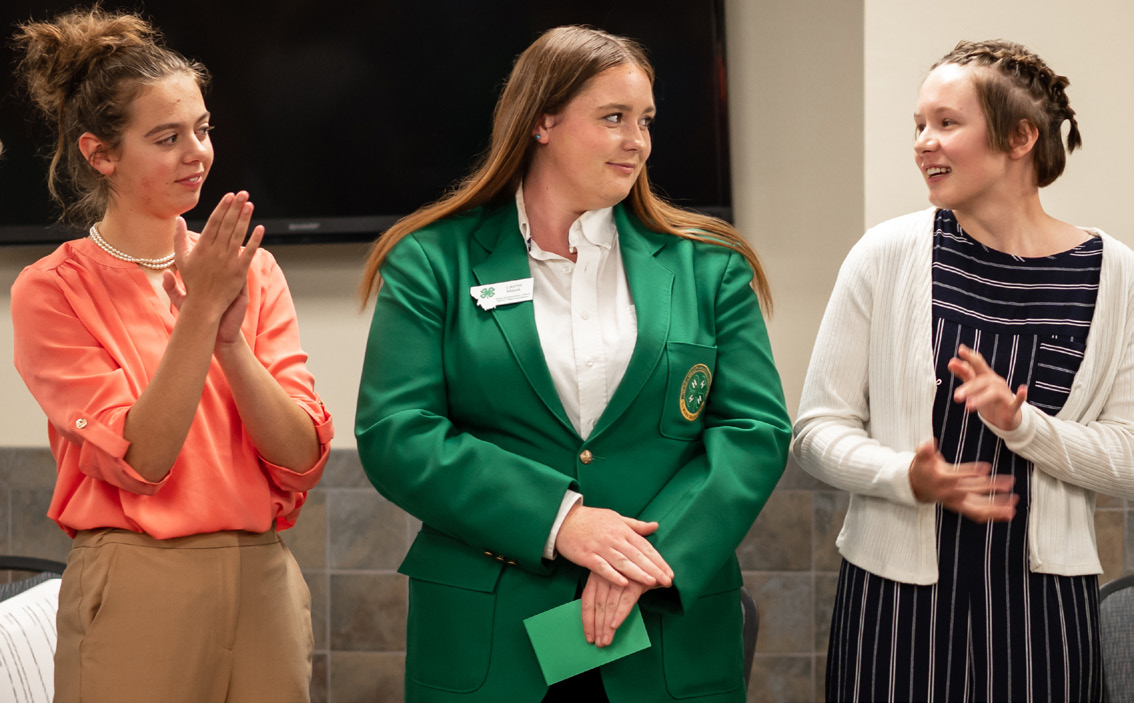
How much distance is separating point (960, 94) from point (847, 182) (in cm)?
138

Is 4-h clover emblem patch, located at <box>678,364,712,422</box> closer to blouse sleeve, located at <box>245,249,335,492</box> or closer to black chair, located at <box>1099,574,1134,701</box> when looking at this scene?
blouse sleeve, located at <box>245,249,335,492</box>

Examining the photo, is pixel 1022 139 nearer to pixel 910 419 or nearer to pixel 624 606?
pixel 910 419

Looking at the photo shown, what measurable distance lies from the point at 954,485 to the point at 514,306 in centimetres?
78

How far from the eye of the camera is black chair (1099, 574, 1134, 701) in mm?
2266

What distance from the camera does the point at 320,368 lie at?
11.9 ft

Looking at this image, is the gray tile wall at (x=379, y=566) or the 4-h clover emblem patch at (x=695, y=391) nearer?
the 4-h clover emblem patch at (x=695, y=391)

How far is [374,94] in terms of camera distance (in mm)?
3492

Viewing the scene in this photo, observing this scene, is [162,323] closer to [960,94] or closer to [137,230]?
[137,230]

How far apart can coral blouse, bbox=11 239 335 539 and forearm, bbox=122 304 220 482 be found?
28 millimetres

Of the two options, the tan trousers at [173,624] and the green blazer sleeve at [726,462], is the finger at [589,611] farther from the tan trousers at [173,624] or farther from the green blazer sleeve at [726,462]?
the tan trousers at [173,624]

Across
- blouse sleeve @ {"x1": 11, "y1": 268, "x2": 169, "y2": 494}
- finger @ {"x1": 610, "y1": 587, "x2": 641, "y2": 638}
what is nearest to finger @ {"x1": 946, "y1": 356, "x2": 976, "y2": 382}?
finger @ {"x1": 610, "y1": 587, "x2": 641, "y2": 638}

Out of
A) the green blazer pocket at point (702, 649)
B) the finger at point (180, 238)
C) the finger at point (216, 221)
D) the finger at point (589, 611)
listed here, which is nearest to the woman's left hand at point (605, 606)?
the finger at point (589, 611)

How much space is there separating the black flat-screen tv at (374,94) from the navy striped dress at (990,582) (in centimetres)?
150

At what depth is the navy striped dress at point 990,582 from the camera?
187 centimetres
